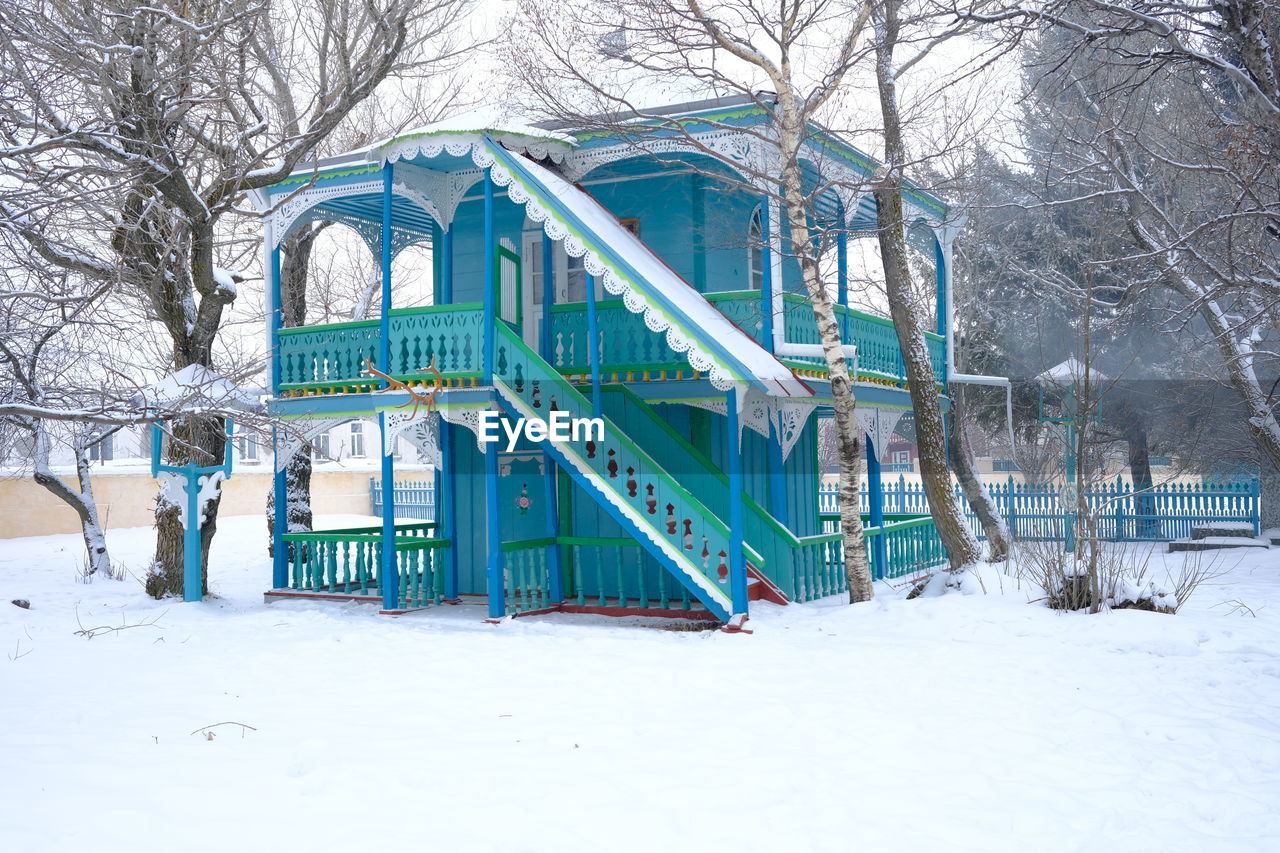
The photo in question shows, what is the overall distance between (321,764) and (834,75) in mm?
8871

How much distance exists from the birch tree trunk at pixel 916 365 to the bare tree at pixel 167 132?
20.5 feet

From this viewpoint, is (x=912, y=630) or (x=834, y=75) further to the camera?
(x=834, y=75)

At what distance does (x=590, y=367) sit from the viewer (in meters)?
12.9

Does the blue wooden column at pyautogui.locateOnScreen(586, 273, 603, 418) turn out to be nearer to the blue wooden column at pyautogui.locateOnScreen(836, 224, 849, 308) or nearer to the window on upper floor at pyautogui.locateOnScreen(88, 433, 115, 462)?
the blue wooden column at pyautogui.locateOnScreen(836, 224, 849, 308)

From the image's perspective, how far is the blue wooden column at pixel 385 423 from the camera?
12.4 m

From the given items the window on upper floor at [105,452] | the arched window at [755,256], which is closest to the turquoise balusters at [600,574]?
the arched window at [755,256]

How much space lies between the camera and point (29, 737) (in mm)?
6773

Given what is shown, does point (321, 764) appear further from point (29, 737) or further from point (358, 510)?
point (358, 510)

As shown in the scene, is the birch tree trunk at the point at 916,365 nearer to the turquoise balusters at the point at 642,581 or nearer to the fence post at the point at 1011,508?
the turquoise balusters at the point at 642,581

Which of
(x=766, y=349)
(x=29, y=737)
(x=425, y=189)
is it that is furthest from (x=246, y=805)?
(x=425, y=189)

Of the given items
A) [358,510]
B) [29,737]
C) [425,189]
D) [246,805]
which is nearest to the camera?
[246,805]

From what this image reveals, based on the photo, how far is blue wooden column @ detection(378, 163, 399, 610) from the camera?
12.4 m

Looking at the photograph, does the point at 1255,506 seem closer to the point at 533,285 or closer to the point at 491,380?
the point at 533,285

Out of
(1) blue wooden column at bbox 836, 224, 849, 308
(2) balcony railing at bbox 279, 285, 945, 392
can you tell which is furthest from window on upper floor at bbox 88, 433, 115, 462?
(1) blue wooden column at bbox 836, 224, 849, 308
